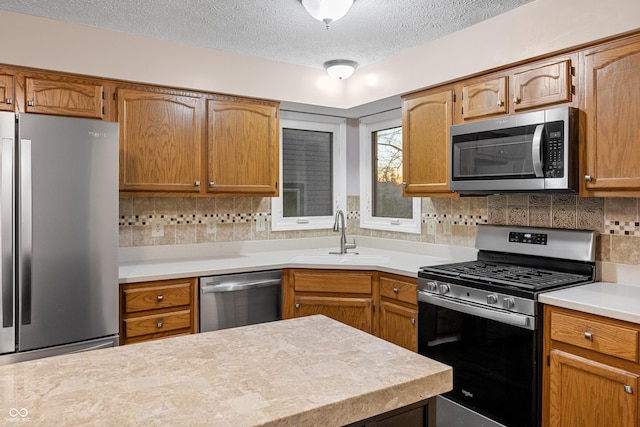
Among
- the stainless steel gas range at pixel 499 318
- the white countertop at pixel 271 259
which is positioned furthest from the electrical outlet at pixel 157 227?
the stainless steel gas range at pixel 499 318

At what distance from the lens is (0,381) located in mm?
1015

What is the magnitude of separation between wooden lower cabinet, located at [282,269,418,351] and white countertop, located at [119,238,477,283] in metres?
0.07

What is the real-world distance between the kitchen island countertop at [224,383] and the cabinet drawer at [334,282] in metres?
1.78

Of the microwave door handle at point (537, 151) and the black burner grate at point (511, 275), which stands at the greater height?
the microwave door handle at point (537, 151)

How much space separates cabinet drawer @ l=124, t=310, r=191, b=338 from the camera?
8.60 feet

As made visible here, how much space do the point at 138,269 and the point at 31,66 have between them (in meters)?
1.31

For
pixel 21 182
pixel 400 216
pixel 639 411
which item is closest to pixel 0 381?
pixel 21 182

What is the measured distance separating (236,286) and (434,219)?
5.10 ft

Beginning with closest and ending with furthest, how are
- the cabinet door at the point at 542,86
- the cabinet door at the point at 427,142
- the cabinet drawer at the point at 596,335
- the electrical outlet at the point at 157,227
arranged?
1. the cabinet drawer at the point at 596,335
2. the cabinet door at the point at 542,86
3. the cabinet door at the point at 427,142
4. the electrical outlet at the point at 157,227

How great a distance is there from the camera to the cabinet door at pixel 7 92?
2.51 m

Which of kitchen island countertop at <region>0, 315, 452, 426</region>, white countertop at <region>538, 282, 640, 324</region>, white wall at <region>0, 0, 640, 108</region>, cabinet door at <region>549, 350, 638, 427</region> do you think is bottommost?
cabinet door at <region>549, 350, 638, 427</region>

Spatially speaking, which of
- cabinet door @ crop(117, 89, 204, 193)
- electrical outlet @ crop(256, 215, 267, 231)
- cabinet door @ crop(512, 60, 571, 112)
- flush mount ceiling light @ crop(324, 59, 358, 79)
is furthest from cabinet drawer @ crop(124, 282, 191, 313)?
cabinet door @ crop(512, 60, 571, 112)

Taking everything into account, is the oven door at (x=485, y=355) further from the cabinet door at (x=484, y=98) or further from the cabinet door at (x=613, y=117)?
the cabinet door at (x=484, y=98)

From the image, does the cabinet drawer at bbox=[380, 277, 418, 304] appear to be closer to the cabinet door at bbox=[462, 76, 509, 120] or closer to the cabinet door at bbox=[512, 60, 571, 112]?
the cabinet door at bbox=[462, 76, 509, 120]
